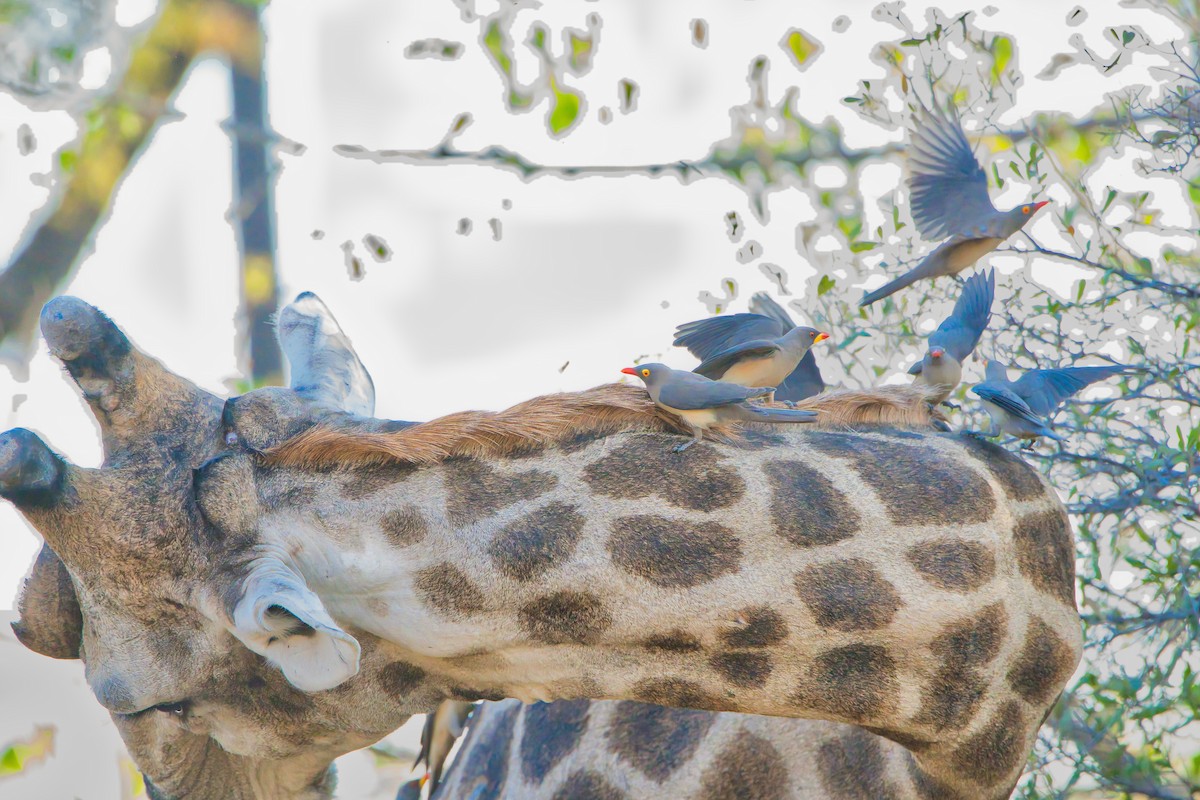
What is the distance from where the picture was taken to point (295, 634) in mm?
2924

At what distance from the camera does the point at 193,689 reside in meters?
3.36

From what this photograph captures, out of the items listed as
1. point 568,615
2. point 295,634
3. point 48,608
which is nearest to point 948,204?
point 568,615

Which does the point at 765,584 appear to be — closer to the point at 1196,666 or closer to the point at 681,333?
the point at 681,333

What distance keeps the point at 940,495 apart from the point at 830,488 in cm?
27

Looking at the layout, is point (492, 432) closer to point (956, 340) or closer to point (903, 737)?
point (903, 737)

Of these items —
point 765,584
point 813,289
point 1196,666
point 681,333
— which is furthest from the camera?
point 813,289

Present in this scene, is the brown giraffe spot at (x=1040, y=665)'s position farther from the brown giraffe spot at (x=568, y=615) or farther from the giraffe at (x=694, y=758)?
the brown giraffe spot at (x=568, y=615)

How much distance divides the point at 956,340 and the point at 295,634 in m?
2.12

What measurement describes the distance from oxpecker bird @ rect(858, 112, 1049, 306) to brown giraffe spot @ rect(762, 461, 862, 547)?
4.87 ft

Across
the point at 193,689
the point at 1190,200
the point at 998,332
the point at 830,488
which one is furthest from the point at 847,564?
the point at 1190,200

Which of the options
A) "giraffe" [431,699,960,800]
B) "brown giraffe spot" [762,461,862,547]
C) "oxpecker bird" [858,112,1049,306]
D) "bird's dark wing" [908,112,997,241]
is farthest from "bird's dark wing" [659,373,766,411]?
"bird's dark wing" [908,112,997,241]

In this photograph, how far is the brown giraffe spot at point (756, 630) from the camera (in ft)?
10.4

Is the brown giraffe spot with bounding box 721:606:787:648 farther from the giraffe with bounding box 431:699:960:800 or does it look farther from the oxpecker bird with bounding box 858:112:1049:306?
the oxpecker bird with bounding box 858:112:1049:306

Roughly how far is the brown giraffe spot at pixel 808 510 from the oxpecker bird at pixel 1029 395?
1.87 feet
